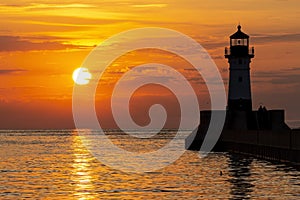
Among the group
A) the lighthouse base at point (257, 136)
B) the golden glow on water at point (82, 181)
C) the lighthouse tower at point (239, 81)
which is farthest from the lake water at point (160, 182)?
the lighthouse tower at point (239, 81)

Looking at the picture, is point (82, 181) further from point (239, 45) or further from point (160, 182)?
point (239, 45)

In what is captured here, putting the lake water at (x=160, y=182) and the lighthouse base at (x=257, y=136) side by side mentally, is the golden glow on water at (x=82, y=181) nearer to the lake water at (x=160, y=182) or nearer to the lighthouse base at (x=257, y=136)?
the lake water at (x=160, y=182)

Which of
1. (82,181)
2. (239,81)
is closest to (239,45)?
(239,81)

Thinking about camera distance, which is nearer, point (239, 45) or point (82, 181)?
point (82, 181)

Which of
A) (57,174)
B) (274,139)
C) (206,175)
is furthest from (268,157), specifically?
(57,174)

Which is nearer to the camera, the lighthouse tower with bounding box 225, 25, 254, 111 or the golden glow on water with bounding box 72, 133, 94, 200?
the golden glow on water with bounding box 72, 133, 94, 200

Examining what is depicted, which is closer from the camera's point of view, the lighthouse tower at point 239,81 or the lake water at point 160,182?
the lake water at point 160,182

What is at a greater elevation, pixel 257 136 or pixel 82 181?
pixel 257 136

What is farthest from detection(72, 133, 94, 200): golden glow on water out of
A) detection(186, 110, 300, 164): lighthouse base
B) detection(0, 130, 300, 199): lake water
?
detection(186, 110, 300, 164): lighthouse base

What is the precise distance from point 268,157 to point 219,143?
2584 centimetres

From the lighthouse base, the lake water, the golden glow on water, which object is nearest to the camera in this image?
the lake water

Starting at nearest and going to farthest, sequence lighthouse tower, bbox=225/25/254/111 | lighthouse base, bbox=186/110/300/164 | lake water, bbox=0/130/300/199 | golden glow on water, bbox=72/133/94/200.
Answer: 1. lake water, bbox=0/130/300/199
2. golden glow on water, bbox=72/133/94/200
3. lighthouse base, bbox=186/110/300/164
4. lighthouse tower, bbox=225/25/254/111

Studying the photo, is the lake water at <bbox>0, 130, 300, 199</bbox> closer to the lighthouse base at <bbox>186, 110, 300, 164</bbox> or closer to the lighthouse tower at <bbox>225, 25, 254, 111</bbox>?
the lighthouse base at <bbox>186, 110, 300, 164</bbox>

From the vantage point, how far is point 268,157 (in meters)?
72.4
